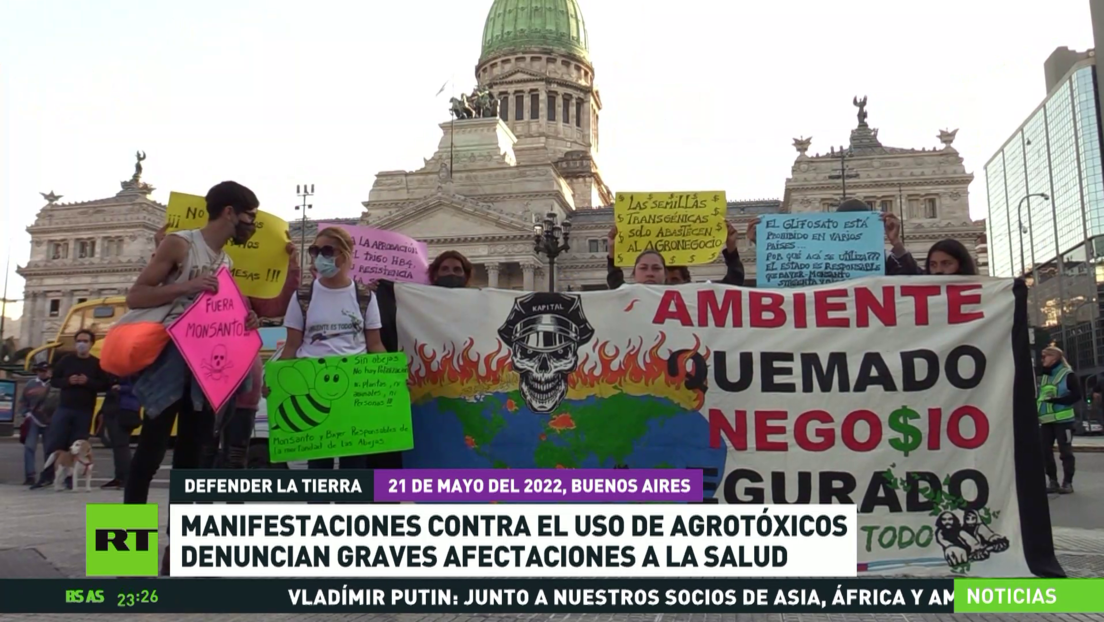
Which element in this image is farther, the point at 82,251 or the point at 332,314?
the point at 82,251

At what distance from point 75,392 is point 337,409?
5.87m

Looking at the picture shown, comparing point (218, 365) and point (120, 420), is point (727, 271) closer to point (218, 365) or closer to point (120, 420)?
point (218, 365)

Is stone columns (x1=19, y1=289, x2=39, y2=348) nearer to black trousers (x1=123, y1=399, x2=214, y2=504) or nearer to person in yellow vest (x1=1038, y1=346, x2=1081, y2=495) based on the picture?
person in yellow vest (x1=1038, y1=346, x2=1081, y2=495)

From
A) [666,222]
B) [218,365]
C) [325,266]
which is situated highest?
[666,222]

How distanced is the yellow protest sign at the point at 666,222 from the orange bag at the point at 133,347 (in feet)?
11.3

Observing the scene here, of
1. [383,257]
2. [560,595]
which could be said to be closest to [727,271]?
[383,257]

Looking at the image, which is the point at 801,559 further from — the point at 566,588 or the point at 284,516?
the point at 284,516

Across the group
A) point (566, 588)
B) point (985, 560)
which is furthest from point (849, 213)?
point (566, 588)

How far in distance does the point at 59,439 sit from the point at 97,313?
12685 millimetres

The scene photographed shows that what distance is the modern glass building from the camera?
51219 millimetres

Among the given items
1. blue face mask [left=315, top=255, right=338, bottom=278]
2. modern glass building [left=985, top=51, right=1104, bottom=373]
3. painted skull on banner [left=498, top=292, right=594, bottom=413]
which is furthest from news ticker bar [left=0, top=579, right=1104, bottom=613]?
modern glass building [left=985, top=51, right=1104, bottom=373]

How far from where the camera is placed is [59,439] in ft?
27.3

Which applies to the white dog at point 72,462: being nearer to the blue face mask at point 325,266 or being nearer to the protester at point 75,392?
the protester at point 75,392

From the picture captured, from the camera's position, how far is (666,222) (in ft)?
20.7
